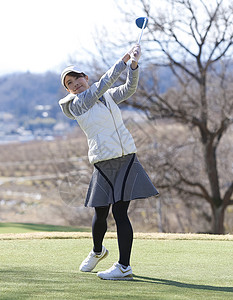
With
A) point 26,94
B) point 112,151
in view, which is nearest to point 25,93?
point 26,94

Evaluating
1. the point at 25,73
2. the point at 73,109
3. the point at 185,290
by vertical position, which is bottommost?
the point at 185,290

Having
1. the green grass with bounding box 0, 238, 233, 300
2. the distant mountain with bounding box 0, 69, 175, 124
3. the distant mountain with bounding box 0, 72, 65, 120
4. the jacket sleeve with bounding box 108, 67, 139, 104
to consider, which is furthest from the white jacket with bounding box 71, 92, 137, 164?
the distant mountain with bounding box 0, 72, 65, 120

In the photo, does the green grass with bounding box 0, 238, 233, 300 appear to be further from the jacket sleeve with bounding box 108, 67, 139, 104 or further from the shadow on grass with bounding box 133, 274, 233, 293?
the jacket sleeve with bounding box 108, 67, 139, 104

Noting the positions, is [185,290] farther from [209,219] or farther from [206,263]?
[209,219]

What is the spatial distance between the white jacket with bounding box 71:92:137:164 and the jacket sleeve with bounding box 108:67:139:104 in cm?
14

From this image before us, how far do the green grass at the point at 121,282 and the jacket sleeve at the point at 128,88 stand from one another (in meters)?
1.26

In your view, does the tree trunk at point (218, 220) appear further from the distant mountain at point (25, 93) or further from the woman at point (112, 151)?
the distant mountain at point (25, 93)

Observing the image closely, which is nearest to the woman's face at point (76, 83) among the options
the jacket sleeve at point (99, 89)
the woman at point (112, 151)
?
the woman at point (112, 151)

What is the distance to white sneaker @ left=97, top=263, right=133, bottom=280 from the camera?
3.95 metres

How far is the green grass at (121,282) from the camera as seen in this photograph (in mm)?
3311

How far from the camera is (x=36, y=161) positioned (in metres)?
52.4

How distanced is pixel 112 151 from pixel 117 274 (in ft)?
2.69

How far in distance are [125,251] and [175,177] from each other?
563 inches

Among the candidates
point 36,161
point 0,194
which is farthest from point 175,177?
point 36,161
